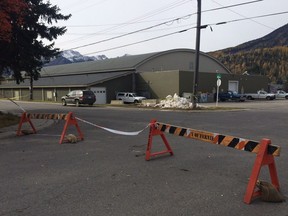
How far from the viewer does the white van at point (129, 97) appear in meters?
46.7

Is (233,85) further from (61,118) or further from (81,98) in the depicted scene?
(61,118)

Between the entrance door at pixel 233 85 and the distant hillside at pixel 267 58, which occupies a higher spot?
the distant hillside at pixel 267 58

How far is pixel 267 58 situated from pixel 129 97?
249 feet

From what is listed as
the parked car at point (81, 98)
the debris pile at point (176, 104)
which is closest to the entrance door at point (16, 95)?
the parked car at point (81, 98)

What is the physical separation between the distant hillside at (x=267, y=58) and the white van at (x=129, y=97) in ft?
204

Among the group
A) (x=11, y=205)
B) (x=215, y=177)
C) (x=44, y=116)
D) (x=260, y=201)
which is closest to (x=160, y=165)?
(x=215, y=177)

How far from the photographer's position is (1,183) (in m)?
6.57

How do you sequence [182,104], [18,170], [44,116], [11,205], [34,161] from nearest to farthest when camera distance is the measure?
1. [11,205]
2. [18,170]
3. [34,161]
4. [44,116]
5. [182,104]

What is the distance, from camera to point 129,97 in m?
48.0

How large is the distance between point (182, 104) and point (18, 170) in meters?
26.4

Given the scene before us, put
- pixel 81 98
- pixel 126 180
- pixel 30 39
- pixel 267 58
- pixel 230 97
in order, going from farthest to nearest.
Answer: pixel 267 58 → pixel 230 97 → pixel 81 98 → pixel 30 39 → pixel 126 180

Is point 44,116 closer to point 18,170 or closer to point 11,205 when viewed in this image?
point 18,170

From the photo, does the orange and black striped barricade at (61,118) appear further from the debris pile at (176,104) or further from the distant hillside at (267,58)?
the distant hillside at (267,58)

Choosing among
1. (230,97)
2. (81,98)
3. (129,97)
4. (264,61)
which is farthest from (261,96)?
(264,61)
